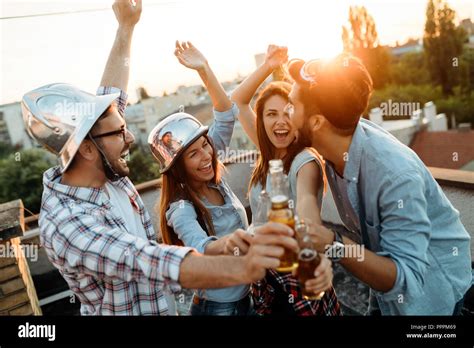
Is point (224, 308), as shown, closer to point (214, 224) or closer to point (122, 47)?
point (214, 224)

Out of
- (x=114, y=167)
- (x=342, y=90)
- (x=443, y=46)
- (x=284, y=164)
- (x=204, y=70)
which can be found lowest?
(x=284, y=164)

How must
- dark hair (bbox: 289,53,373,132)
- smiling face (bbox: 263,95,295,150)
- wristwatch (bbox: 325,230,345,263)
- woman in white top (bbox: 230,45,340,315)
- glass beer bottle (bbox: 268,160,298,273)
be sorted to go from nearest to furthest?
glass beer bottle (bbox: 268,160,298,273), wristwatch (bbox: 325,230,345,263), dark hair (bbox: 289,53,373,132), woman in white top (bbox: 230,45,340,315), smiling face (bbox: 263,95,295,150)

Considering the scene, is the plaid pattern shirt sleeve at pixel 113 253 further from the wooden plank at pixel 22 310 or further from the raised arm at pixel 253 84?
the raised arm at pixel 253 84

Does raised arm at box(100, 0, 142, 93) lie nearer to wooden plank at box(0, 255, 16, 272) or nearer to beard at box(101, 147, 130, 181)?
beard at box(101, 147, 130, 181)

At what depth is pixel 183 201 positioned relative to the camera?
1.82 m

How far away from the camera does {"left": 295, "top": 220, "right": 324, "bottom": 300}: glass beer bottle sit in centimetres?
120

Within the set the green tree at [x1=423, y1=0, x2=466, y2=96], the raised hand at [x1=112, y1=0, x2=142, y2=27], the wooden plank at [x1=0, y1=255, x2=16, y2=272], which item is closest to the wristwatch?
the raised hand at [x1=112, y1=0, x2=142, y2=27]

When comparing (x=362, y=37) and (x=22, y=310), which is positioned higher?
(x=362, y=37)

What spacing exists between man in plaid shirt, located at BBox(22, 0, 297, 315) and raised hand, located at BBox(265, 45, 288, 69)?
0.96 meters

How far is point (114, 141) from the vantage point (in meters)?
1.55

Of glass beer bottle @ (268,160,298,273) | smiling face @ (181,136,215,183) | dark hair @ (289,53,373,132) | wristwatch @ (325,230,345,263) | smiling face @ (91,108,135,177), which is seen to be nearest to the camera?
glass beer bottle @ (268,160,298,273)

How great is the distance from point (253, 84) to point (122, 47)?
0.75 m

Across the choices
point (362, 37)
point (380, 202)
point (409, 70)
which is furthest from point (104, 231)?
point (409, 70)

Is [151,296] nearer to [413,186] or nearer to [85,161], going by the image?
[85,161]
